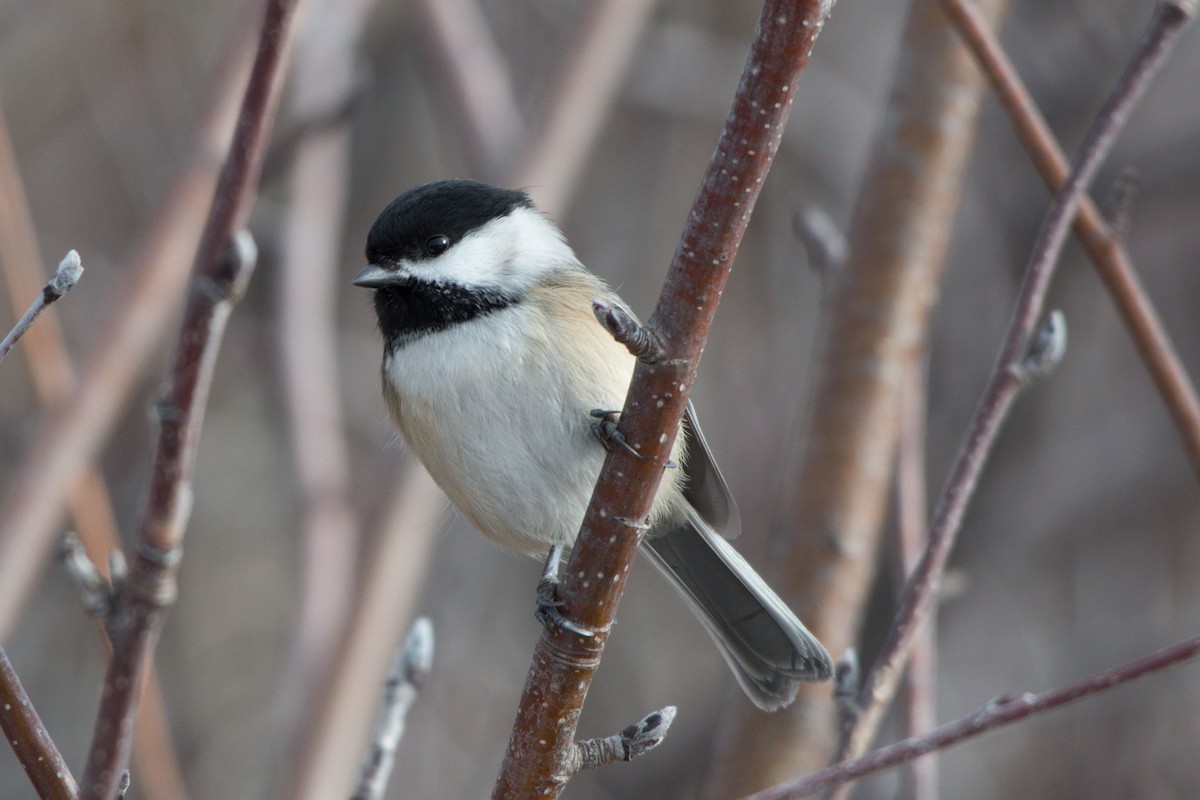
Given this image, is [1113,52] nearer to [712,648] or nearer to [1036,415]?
[1036,415]

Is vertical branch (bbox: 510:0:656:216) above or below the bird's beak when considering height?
above

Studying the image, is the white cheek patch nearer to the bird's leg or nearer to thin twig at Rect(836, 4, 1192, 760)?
the bird's leg

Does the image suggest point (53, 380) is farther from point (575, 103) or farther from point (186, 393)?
point (575, 103)

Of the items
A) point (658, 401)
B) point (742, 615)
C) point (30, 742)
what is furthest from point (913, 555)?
point (30, 742)

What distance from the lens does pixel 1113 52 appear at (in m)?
2.84

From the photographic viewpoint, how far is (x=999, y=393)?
1188 mm

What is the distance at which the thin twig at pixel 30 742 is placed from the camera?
83 cm

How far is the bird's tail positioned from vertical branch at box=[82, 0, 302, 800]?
829 millimetres

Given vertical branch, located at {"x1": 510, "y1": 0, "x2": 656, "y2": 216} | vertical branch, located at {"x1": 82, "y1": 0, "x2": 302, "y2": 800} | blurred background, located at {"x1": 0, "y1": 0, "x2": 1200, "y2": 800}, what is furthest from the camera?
blurred background, located at {"x1": 0, "y1": 0, "x2": 1200, "y2": 800}

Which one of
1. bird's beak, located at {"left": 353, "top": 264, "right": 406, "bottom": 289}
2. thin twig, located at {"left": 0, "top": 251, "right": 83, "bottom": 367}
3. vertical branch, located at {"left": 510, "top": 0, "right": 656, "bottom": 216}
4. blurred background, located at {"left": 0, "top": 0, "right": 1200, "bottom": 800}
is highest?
thin twig, located at {"left": 0, "top": 251, "right": 83, "bottom": 367}

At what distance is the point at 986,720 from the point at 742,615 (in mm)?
715

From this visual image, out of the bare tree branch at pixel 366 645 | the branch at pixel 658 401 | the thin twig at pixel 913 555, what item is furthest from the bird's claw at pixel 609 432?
the bare tree branch at pixel 366 645

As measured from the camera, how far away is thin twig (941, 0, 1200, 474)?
126 cm

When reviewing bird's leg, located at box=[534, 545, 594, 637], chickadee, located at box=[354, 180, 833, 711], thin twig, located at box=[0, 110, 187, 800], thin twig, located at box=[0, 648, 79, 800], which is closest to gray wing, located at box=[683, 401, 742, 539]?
chickadee, located at box=[354, 180, 833, 711]
